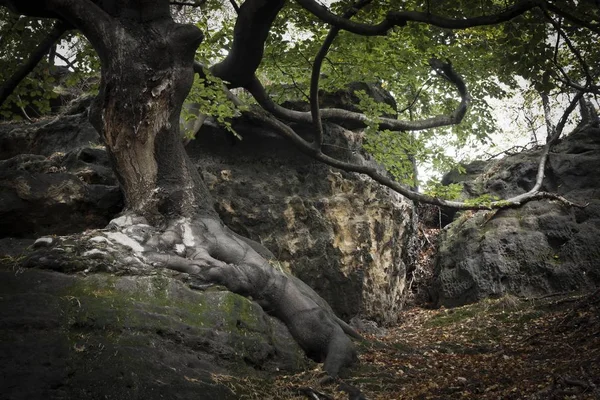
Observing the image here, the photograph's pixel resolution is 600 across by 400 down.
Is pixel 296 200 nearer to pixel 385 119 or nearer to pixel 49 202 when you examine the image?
pixel 385 119

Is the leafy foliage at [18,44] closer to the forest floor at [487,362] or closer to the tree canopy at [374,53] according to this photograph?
the tree canopy at [374,53]

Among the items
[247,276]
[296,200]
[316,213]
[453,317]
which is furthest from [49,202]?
[453,317]

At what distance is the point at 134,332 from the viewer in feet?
12.8

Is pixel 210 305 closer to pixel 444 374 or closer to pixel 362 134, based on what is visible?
pixel 444 374

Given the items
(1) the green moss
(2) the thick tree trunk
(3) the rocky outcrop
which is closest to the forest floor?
(1) the green moss

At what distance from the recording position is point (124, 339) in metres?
3.80

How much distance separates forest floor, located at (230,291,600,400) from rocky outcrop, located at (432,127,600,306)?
1128 millimetres

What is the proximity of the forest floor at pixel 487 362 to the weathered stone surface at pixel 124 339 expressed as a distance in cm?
49

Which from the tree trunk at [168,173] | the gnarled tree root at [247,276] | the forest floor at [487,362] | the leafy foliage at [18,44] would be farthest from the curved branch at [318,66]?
the leafy foliage at [18,44]

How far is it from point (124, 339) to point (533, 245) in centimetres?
870

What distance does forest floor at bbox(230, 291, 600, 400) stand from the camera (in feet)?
12.1

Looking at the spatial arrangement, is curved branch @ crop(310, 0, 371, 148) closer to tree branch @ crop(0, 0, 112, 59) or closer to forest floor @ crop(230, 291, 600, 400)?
tree branch @ crop(0, 0, 112, 59)

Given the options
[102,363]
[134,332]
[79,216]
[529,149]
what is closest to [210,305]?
[134,332]

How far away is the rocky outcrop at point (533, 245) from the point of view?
9133mm
